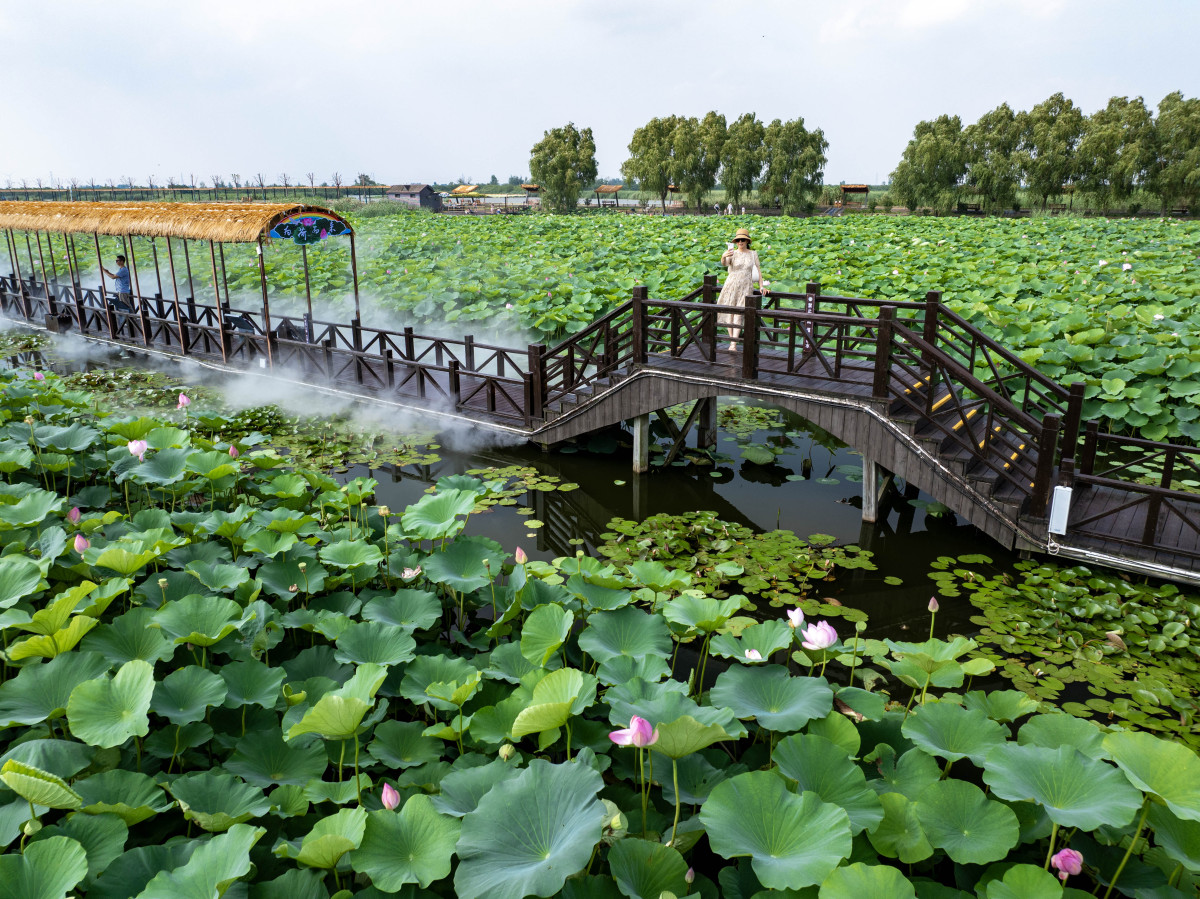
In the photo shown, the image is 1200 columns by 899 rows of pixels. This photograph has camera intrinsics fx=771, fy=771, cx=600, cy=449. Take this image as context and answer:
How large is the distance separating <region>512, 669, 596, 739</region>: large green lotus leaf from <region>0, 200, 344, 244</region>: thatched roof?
31.1ft

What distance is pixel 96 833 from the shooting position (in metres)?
2.03

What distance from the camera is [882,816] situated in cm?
208

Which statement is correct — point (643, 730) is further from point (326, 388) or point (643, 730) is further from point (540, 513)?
point (326, 388)

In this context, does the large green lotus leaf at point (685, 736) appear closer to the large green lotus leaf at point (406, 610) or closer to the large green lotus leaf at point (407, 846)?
the large green lotus leaf at point (407, 846)

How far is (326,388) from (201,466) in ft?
21.1

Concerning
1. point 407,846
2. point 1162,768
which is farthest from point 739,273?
point 407,846

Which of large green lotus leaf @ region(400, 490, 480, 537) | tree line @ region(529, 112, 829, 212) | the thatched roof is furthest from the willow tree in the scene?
large green lotus leaf @ region(400, 490, 480, 537)

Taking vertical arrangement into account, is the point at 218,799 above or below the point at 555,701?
below

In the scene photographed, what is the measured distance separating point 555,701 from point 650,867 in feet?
1.91

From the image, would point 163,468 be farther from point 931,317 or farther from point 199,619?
point 931,317

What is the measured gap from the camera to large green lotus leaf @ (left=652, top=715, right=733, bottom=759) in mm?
2012

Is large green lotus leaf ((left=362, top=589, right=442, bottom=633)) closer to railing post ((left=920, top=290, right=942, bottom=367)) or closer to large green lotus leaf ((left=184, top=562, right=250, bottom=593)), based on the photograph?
large green lotus leaf ((left=184, top=562, right=250, bottom=593))

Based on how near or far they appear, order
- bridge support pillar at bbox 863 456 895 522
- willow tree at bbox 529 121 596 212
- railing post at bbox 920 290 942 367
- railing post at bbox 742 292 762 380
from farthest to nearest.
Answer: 1. willow tree at bbox 529 121 596 212
2. railing post at bbox 742 292 762 380
3. bridge support pillar at bbox 863 456 895 522
4. railing post at bbox 920 290 942 367

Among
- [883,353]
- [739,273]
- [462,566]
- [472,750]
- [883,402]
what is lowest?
[472,750]
